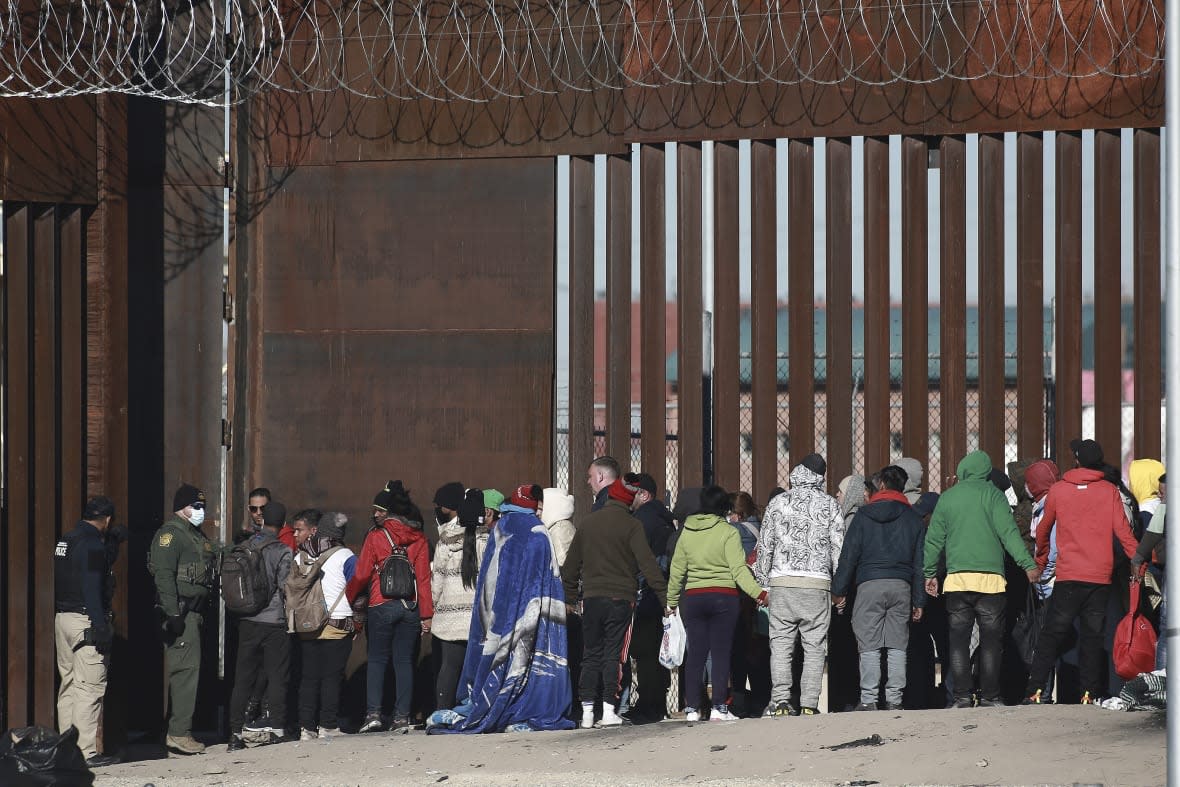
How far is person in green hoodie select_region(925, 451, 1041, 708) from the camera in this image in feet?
29.0

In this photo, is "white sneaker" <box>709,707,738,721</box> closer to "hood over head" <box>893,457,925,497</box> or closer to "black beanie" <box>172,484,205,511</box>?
"hood over head" <box>893,457,925,497</box>

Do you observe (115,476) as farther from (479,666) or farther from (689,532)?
(689,532)

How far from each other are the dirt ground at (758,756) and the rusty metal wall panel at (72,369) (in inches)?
67.7

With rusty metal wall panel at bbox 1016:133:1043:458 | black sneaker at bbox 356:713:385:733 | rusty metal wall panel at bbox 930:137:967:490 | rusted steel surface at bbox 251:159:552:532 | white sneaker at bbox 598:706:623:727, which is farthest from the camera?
rusted steel surface at bbox 251:159:552:532

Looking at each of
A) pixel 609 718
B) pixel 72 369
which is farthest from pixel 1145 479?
pixel 72 369

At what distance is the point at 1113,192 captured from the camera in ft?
32.4

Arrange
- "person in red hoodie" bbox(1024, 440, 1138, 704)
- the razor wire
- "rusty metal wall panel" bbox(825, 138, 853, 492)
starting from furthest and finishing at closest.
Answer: "rusty metal wall panel" bbox(825, 138, 853, 492) < the razor wire < "person in red hoodie" bbox(1024, 440, 1138, 704)

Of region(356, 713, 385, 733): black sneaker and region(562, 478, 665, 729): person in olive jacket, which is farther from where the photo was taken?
region(356, 713, 385, 733): black sneaker

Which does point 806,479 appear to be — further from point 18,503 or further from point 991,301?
point 18,503

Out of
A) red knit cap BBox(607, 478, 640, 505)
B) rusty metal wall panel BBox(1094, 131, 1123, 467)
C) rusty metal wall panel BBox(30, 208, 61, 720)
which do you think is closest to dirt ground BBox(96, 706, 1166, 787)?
rusty metal wall panel BBox(30, 208, 61, 720)

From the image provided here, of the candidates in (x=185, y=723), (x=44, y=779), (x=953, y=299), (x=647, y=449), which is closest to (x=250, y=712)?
(x=185, y=723)

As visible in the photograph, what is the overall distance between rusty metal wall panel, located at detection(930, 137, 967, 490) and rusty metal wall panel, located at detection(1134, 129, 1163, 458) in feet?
2.92

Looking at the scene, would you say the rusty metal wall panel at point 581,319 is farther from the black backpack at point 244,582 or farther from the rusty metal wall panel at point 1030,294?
the rusty metal wall panel at point 1030,294

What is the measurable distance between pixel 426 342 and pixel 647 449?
164cm
